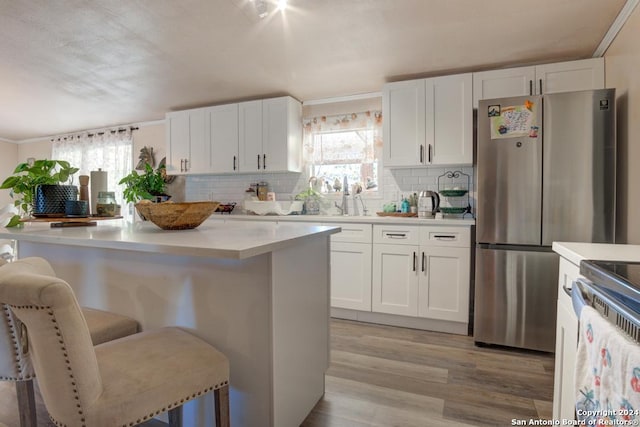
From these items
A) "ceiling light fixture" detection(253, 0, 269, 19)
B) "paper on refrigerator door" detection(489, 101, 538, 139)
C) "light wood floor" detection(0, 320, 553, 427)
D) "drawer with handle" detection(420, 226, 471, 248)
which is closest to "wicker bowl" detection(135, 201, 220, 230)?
"light wood floor" detection(0, 320, 553, 427)

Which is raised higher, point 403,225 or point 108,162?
point 108,162

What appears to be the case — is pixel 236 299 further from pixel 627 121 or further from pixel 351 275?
pixel 627 121

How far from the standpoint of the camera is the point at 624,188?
2.30 m

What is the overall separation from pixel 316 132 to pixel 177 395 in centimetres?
337

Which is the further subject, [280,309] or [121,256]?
[121,256]

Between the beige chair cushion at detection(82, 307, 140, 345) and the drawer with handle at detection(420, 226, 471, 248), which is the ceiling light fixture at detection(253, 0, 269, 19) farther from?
the drawer with handle at detection(420, 226, 471, 248)

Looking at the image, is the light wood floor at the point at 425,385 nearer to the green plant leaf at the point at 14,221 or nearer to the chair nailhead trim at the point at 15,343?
the chair nailhead trim at the point at 15,343

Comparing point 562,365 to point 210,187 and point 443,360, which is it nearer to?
point 443,360

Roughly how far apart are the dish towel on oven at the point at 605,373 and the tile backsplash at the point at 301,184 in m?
2.60

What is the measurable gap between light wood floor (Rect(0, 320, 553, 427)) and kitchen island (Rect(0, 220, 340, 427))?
0.31 meters

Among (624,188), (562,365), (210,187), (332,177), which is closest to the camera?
(562,365)

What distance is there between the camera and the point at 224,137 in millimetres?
4047

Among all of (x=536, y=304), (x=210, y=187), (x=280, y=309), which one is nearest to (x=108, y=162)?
(x=210, y=187)

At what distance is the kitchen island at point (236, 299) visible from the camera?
129 centimetres
